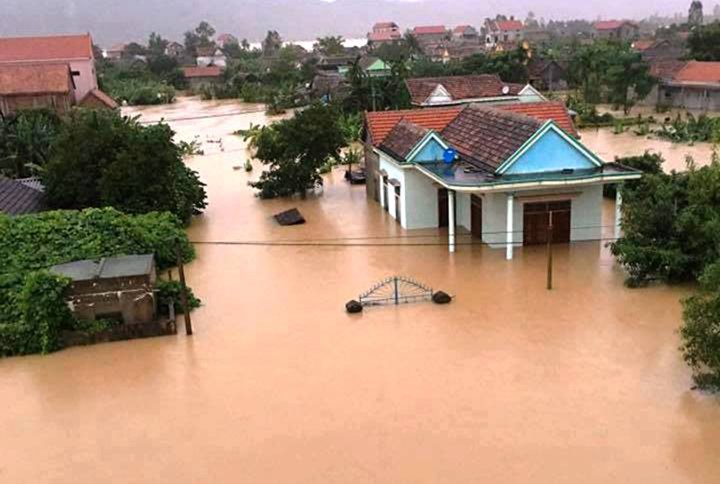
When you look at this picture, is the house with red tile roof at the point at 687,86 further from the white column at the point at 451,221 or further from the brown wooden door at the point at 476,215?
the white column at the point at 451,221

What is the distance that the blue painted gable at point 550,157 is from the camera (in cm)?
1800

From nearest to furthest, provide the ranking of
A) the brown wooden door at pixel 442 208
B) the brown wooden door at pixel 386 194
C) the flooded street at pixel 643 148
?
the brown wooden door at pixel 442 208 → the brown wooden door at pixel 386 194 → the flooded street at pixel 643 148

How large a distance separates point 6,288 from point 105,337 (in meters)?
2.57

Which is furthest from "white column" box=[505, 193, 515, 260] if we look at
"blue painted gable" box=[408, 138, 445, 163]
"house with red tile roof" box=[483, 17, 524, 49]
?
"house with red tile roof" box=[483, 17, 524, 49]

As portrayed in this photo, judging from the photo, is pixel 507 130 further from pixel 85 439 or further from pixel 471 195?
pixel 85 439

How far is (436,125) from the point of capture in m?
23.4

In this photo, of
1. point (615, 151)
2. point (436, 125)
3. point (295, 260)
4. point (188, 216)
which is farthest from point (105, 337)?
point (615, 151)

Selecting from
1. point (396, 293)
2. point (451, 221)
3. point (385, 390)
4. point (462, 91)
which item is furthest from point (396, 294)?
point (462, 91)

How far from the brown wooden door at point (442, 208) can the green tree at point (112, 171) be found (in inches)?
314

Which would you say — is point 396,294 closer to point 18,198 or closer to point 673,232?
point 673,232

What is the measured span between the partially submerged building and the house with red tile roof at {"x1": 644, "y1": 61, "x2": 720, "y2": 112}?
3929 cm

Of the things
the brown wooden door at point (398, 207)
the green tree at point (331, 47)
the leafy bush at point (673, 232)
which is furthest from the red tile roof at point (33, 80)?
the green tree at point (331, 47)

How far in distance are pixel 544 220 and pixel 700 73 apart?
31.9 m

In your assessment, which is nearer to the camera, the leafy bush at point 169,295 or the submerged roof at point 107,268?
the submerged roof at point 107,268
